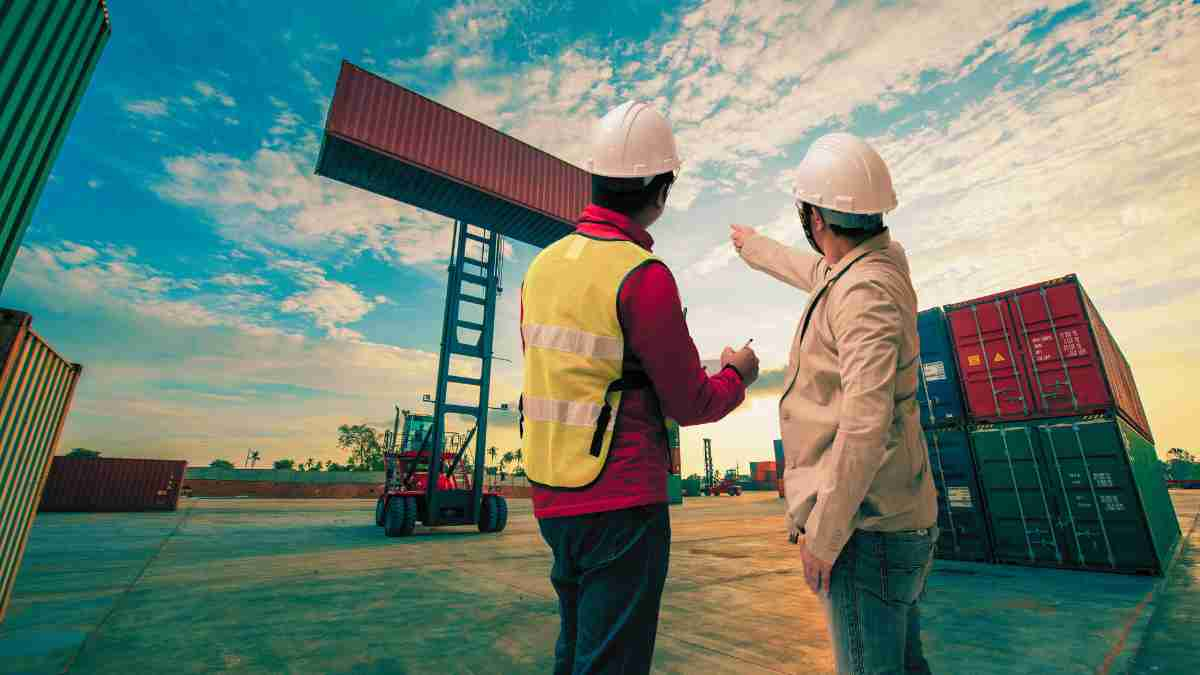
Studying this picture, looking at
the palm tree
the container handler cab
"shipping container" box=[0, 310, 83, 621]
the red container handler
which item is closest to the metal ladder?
the container handler cab

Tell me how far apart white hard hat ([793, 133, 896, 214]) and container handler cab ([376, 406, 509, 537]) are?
10.2m

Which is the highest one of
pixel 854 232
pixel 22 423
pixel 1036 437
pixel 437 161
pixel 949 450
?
pixel 437 161

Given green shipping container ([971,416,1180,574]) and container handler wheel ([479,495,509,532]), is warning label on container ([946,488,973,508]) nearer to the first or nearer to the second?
green shipping container ([971,416,1180,574])

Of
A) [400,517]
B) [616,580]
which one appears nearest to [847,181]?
[616,580]

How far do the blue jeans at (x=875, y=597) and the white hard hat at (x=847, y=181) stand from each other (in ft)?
3.23

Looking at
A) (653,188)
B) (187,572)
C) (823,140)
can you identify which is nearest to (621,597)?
(653,188)

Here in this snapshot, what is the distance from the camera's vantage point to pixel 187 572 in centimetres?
561

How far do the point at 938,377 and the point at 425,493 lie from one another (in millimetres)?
9914

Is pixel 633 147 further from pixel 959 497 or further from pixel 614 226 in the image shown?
pixel 959 497

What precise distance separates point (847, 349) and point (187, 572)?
7.37 metres

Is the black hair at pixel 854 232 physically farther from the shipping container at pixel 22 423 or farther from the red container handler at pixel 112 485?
the red container handler at pixel 112 485

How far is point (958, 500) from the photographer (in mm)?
7090

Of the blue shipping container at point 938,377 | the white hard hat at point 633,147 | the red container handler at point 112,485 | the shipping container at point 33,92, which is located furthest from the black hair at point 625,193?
the red container handler at point 112,485

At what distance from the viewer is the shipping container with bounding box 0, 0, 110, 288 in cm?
342
